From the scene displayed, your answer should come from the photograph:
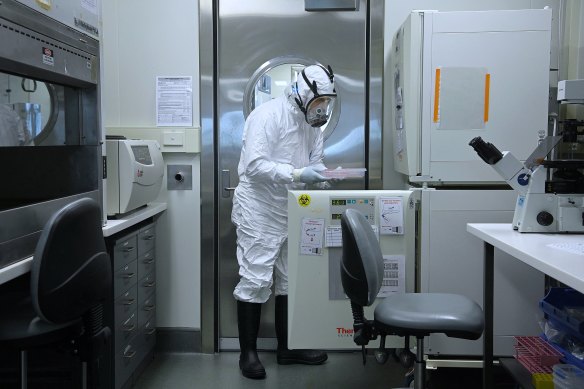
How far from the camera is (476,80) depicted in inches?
99.6

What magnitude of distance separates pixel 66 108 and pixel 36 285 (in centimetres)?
96

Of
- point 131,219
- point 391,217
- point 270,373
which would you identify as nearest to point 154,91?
point 131,219

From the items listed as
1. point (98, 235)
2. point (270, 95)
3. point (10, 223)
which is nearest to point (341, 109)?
point (270, 95)

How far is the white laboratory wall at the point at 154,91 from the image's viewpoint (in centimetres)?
315

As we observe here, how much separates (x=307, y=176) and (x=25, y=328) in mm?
1503

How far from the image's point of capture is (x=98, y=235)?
181 centimetres

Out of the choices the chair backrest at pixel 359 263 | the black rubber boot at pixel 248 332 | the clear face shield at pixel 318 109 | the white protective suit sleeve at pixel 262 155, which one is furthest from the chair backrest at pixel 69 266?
the clear face shield at pixel 318 109

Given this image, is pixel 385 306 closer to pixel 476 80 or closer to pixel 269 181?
pixel 269 181

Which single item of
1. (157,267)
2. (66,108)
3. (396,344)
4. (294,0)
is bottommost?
(396,344)

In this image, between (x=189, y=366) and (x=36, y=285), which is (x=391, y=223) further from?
(x=36, y=285)

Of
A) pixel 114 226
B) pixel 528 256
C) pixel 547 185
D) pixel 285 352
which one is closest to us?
pixel 528 256

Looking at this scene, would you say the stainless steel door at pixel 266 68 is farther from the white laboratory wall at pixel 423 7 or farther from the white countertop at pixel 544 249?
the white countertop at pixel 544 249

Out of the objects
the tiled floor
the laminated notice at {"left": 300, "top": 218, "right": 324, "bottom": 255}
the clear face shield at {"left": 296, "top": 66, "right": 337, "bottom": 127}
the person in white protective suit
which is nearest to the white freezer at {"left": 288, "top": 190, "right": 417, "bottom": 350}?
the laminated notice at {"left": 300, "top": 218, "right": 324, "bottom": 255}

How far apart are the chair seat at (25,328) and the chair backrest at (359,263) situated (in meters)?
0.90
